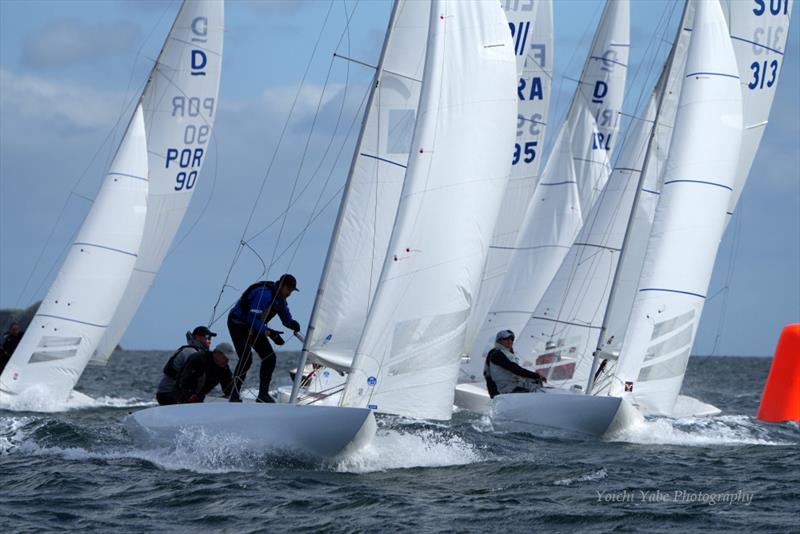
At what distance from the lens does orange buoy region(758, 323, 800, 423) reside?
50.7 feet

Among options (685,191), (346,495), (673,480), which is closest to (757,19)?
(685,191)

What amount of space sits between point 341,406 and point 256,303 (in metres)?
1.58

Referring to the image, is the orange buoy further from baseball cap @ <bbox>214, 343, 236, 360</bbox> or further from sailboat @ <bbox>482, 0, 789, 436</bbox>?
baseball cap @ <bbox>214, 343, 236, 360</bbox>

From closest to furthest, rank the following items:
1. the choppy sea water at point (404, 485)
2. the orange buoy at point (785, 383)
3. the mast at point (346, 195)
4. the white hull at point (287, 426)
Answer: the choppy sea water at point (404, 485) → the white hull at point (287, 426) → the mast at point (346, 195) → the orange buoy at point (785, 383)

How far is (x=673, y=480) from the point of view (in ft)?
32.6

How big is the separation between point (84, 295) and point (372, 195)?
6152 millimetres

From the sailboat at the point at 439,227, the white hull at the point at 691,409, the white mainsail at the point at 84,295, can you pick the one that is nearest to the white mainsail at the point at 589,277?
the white hull at the point at 691,409

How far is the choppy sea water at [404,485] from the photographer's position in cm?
796

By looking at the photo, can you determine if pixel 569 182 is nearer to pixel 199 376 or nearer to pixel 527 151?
pixel 527 151

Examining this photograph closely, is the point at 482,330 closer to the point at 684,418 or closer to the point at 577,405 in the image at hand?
the point at 684,418

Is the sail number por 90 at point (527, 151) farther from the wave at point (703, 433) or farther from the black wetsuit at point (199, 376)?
the black wetsuit at point (199, 376)

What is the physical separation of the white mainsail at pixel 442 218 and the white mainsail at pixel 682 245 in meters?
3.22

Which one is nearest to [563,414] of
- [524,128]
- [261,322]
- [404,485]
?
[261,322]

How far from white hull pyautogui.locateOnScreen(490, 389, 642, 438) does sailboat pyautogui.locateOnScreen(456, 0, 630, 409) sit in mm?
4356
